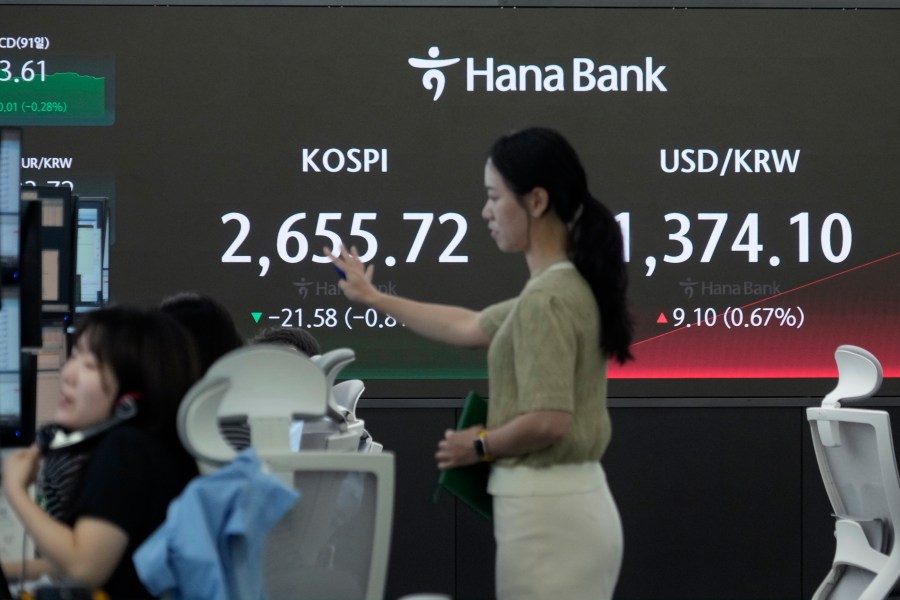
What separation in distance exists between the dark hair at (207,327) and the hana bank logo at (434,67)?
2556 millimetres

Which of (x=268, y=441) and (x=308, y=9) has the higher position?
(x=308, y=9)

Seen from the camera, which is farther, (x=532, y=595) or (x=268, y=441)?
(x=532, y=595)

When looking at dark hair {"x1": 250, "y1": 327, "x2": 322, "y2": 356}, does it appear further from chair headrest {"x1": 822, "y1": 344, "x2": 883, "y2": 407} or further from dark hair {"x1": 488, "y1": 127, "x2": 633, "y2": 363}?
dark hair {"x1": 488, "y1": 127, "x2": 633, "y2": 363}

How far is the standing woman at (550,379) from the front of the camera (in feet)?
8.00

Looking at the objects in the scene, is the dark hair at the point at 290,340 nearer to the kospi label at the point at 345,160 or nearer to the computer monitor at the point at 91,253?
the computer monitor at the point at 91,253

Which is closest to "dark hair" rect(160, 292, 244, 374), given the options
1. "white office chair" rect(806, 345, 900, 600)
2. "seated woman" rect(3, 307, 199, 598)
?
"seated woman" rect(3, 307, 199, 598)

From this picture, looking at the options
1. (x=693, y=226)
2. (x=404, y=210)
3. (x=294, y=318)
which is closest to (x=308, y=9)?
(x=404, y=210)

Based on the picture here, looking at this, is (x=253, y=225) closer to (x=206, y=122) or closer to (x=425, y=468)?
(x=206, y=122)

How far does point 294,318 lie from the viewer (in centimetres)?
524

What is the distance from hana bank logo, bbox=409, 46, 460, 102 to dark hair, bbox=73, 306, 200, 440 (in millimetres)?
3192

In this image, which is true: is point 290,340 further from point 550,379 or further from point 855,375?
point 550,379

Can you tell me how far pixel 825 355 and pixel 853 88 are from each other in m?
1.08

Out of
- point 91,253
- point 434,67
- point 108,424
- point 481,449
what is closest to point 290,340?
point 91,253

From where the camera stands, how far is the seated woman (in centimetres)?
200
